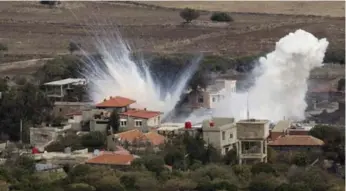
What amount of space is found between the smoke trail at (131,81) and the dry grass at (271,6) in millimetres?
18118

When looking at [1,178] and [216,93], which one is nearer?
[1,178]

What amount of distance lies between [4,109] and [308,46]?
20.6 ft

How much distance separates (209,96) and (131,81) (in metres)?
1.63

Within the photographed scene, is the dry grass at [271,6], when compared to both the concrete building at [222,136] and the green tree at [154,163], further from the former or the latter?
the green tree at [154,163]

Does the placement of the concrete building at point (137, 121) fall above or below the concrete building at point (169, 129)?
above

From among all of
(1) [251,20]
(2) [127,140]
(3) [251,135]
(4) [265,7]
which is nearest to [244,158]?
(3) [251,135]

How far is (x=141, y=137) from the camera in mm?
24641

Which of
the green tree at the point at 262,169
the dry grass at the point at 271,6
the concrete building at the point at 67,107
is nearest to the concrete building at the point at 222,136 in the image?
the green tree at the point at 262,169

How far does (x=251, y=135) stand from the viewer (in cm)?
2391

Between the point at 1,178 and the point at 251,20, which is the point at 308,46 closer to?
the point at 1,178

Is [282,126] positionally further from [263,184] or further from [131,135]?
[263,184]

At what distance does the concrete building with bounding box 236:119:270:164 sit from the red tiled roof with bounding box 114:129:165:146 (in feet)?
4.61

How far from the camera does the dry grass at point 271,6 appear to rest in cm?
5262

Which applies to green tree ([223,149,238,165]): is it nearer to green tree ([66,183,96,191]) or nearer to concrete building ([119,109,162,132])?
green tree ([66,183,96,191])
